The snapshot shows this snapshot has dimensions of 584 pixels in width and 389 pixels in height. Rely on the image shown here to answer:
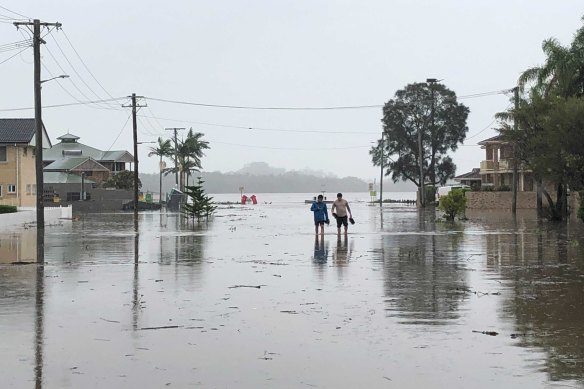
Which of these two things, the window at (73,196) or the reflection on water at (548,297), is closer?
the reflection on water at (548,297)

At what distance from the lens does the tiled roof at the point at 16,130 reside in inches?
2571

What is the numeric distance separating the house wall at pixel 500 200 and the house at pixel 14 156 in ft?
108

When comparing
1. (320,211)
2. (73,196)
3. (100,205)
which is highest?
(73,196)

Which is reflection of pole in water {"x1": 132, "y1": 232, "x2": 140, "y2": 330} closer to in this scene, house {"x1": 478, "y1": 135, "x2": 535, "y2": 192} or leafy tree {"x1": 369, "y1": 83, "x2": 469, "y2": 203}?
house {"x1": 478, "y1": 135, "x2": 535, "y2": 192}

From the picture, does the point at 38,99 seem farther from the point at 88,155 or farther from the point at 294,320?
the point at 88,155

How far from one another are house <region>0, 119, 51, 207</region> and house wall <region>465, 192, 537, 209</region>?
33.0 metres

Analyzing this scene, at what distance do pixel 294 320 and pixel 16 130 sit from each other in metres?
59.2

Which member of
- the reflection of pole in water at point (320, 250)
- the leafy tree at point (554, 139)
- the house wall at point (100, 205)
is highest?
the leafy tree at point (554, 139)

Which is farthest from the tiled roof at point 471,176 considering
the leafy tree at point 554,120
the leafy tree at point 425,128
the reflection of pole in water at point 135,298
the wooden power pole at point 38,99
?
the reflection of pole in water at point 135,298

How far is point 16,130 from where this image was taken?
66.6 m

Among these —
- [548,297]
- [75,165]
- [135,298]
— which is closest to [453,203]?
[548,297]

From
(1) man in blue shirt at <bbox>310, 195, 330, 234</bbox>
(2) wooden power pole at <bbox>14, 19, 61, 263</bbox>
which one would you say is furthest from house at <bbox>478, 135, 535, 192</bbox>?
(1) man in blue shirt at <bbox>310, 195, 330, 234</bbox>

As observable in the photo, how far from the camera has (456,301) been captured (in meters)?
12.8

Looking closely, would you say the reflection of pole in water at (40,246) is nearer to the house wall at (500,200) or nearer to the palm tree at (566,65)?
the palm tree at (566,65)
